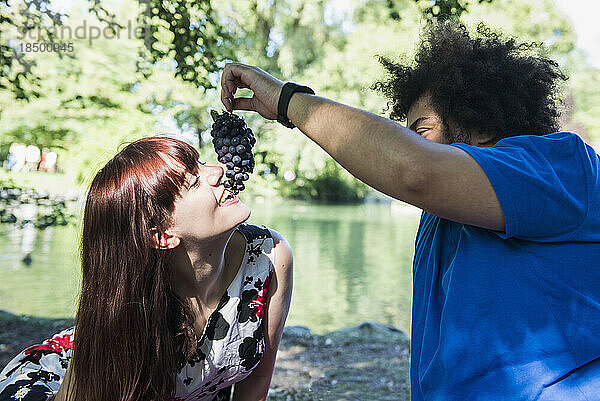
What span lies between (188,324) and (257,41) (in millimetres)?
16124

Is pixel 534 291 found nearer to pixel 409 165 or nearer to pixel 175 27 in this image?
pixel 409 165

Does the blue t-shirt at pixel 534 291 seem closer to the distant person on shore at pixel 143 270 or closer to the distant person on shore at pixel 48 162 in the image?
the distant person on shore at pixel 143 270

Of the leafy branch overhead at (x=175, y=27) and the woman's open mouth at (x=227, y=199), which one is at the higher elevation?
the leafy branch overhead at (x=175, y=27)

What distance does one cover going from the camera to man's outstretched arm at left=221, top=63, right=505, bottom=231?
4.48ft

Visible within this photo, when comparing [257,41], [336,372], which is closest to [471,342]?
[336,372]

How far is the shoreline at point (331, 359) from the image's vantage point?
4676mm

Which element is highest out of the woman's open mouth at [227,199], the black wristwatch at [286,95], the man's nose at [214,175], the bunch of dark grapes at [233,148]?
the black wristwatch at [286,95]

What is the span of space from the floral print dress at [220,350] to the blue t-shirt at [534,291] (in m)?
0.96

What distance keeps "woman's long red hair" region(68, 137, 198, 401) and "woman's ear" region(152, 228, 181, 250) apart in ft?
0.05

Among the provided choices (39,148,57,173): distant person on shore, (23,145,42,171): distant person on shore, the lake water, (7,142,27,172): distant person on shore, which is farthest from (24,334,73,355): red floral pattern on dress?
(39,148,57,173): distant person on shore

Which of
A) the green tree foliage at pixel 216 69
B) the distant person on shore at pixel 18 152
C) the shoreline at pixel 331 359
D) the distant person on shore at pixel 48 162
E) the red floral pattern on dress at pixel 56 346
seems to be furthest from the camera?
the distant person on shore at pixel 48 162

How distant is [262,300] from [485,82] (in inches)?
47.0

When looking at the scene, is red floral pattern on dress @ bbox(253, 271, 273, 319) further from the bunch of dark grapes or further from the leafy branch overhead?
the leafy branch overhead

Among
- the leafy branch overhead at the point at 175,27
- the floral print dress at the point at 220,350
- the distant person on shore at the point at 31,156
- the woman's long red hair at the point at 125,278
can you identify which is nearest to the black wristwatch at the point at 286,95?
the woman's long red hair at the point at 125,278
